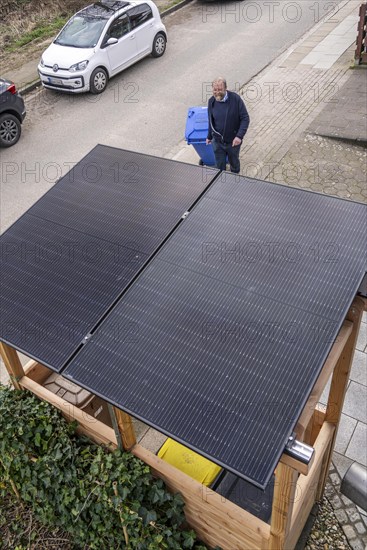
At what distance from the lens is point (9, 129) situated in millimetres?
10805

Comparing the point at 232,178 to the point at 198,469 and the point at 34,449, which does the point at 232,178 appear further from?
the point at 34,449

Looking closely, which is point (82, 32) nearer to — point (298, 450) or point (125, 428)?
point (125, 428)

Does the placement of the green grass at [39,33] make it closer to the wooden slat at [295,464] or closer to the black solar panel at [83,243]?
the black solar panel at [83,243]

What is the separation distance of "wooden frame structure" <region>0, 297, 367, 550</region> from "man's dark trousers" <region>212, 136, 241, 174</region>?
4.96 meters

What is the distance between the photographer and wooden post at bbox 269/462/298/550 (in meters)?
2.97

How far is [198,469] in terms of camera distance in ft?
14.0

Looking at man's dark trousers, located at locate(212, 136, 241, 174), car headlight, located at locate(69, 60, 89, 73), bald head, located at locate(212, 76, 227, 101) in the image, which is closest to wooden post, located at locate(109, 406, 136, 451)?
bald head, located at locate(212, 76, 227, 101)

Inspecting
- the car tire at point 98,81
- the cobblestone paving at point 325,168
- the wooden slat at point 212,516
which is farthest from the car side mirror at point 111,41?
the wooden slat at point 212,516

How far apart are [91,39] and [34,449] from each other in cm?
1094

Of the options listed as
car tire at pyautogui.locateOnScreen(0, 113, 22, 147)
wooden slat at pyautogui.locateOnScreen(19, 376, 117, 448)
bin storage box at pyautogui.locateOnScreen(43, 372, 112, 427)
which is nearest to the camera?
wooden slat at pyautogui.locateOnScreen(19, 376, 117, 448)

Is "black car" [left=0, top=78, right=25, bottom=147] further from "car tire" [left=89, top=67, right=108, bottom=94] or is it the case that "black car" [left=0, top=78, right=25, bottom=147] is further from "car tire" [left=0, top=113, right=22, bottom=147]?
"car tire" [left=89, top=67, right=108, bottom=94]

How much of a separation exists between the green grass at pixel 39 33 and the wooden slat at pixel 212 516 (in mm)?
15217

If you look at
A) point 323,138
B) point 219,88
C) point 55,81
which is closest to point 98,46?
point 55,81

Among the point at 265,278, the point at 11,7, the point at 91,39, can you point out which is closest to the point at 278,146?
the point at 91,39
